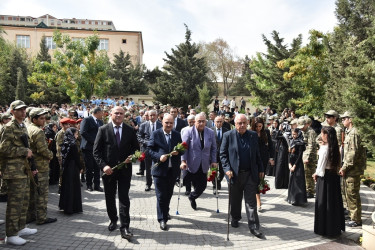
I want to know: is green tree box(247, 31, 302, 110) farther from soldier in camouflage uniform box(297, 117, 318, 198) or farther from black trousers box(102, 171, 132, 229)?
black trousers box(102, 171, 132, 229)

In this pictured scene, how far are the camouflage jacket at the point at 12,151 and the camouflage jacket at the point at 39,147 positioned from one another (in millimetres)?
634

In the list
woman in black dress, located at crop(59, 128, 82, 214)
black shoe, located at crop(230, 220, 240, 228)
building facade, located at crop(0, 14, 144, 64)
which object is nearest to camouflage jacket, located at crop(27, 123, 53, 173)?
woman in black dress, located at crop(59, 128, 82, 214)

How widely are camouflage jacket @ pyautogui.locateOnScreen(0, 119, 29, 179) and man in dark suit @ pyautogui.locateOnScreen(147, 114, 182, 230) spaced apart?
2.32 metres

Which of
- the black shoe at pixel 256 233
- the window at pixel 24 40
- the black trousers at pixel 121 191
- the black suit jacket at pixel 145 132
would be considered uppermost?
the window at pixel 24 40

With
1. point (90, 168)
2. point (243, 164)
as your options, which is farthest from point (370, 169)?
point (90, 168)

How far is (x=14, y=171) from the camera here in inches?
200

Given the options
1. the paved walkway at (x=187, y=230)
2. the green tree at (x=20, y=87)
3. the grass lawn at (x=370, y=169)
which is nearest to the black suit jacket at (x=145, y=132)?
the paved walkway at (x=187, y=230)

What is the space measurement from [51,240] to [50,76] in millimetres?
23100

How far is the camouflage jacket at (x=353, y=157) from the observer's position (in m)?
6.04

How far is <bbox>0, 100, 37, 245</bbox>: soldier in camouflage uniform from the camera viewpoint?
5.02 metres

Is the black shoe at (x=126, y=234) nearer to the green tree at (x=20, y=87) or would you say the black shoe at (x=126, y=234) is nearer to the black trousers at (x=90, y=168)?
the black trousers at (x=90, y=168)

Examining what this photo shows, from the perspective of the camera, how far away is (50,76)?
25.7m

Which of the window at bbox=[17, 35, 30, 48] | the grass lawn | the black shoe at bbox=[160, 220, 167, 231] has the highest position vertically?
the window at bbox=[17, 35, 30, 48]

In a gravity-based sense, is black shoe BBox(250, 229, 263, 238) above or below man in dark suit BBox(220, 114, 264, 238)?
below
